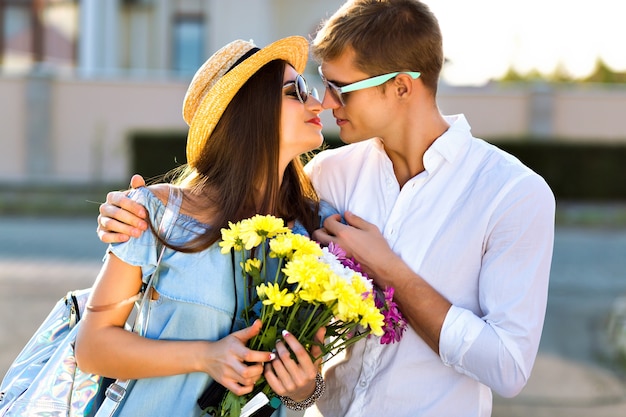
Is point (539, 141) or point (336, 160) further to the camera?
point (539, 141)

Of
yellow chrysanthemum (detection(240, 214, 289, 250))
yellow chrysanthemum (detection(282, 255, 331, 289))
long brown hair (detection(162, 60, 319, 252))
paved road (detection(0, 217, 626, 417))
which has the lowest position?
paved road (detection(0, 217, 626, 417))

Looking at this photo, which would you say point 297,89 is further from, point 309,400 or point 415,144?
point 309,400

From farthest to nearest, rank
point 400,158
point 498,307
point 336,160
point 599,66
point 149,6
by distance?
point 599,66
point 149,6
point 336,160
point 400,158
point 498,307

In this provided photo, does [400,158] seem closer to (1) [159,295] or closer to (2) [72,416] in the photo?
(1) [159,295]

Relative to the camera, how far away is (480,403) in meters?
2.70

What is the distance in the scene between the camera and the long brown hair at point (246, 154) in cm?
274

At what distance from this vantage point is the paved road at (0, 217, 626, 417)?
6348mm

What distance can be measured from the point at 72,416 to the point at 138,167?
16.3 metres

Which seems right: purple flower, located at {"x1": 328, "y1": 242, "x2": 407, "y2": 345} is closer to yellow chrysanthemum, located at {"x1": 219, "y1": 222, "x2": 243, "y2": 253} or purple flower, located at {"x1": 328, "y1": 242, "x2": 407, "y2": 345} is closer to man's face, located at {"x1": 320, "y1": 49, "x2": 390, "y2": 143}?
yellow chrysanthemum, located at {"x1": 219, "y1": 222, "x2": 243, "y2": 253}

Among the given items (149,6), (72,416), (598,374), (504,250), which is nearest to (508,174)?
(504,250)

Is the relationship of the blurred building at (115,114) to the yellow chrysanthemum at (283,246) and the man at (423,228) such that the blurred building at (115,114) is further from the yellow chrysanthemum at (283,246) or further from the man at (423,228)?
the yellow chrysanthemum at (283,246)

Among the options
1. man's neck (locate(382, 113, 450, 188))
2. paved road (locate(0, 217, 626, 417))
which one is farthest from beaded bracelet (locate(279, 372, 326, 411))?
paved road (locate(0, 217, 626, 417))

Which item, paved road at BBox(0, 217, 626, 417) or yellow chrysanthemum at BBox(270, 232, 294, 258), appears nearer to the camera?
yellow chrysanthemum at BBox(270, 232, 294, 258)

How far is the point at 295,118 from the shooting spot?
284 centimetres
